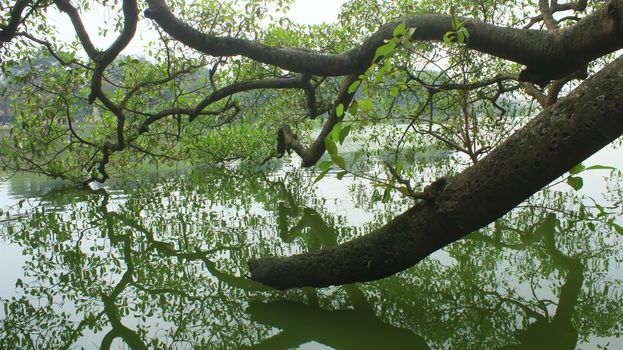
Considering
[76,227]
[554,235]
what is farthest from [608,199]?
[76,227]

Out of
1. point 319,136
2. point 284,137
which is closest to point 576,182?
point 319,136

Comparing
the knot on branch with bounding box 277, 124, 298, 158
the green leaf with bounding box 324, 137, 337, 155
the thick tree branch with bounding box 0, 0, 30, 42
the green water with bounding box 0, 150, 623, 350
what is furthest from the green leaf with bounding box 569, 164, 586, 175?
the knot on branch with bounding box 277, 124, 298, 158

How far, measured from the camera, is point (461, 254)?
4.19 meters

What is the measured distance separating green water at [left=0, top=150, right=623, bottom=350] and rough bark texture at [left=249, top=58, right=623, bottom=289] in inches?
A: 13.9

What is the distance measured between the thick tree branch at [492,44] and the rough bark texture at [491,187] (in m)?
0.93

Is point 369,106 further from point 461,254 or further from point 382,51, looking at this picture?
point 461,254

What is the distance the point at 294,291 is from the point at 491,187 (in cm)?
172

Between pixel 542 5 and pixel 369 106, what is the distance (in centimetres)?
497

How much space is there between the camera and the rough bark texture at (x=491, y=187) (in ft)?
5.88

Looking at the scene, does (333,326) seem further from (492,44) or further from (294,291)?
(492,44)

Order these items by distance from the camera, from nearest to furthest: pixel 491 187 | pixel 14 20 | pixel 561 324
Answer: pixel 491 187, pixel 561 324, pixel 14 20

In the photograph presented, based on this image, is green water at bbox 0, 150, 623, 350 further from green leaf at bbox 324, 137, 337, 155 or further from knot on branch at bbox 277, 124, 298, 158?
knot on branch at bbox 277, 124, 298, 158

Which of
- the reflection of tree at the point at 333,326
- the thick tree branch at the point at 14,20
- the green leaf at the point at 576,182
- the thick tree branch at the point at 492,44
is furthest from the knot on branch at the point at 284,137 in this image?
the green leaf at the point at 576,182

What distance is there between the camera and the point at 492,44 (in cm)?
354
